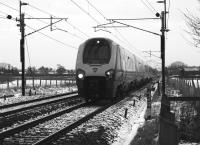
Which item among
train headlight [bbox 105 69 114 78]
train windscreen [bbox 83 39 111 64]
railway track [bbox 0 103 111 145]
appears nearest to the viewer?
railway track [bbox 0 103 111 145]

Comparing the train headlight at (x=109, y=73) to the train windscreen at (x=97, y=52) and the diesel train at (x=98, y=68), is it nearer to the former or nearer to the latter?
the diesel train at (x=98, y=68)

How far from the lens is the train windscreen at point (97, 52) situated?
64.9 feet

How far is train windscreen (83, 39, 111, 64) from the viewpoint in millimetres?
19781

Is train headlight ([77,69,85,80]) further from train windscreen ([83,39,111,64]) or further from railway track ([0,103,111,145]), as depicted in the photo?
railway track ([0,103,111,145])

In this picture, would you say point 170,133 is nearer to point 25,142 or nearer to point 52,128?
point 25,142

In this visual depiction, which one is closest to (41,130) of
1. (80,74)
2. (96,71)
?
(96,71)

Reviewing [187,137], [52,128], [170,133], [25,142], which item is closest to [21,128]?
[52,128]

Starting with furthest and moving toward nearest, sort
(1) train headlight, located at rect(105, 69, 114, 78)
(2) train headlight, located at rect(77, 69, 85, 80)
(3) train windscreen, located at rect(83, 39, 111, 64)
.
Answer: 1. (3) train windscreen, located at rect(83, 39, 111, 64)
2. (2) train headlight, located at rect(77, 69, 85, 80)
3. (1) train headlight, located at rect(105, 69, 114, 78)

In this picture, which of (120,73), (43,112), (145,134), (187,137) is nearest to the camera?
(187,137)

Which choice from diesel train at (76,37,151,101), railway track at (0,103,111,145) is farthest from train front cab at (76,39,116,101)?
railway track at (0,103,111,145)

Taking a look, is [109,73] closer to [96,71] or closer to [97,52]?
[96,71]

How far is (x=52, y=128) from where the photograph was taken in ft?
37.7

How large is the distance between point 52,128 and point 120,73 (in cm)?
994

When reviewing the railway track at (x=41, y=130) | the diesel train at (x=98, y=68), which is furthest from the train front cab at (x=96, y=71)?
the railway track at (x=41, y=130)
